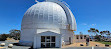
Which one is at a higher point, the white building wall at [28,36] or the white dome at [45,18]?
the white dome at [45,18]

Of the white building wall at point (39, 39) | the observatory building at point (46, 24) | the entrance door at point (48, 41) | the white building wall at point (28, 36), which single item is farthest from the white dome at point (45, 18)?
the white building wall at point (39, 39)

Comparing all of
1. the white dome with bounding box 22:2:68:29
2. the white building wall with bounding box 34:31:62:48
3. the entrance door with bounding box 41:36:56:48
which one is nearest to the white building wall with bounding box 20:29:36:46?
the white dome with bounding box 22:2:68:29

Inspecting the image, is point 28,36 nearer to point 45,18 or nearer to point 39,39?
point 39,39

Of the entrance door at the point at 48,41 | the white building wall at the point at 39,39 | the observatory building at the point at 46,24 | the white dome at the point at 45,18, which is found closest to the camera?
the white building wall at the point at 39,39

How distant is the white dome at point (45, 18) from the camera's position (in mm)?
21125

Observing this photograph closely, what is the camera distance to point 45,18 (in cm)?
2116

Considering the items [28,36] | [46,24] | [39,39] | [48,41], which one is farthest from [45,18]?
[28,36]

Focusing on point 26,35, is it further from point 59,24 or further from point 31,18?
point 59,24

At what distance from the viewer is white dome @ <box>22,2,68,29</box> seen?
21125 mm

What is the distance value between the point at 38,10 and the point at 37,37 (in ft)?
23.6

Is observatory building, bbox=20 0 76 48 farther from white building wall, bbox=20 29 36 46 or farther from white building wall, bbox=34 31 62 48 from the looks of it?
white building wall, bbox=34 31 62 48

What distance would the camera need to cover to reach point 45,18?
833 inches

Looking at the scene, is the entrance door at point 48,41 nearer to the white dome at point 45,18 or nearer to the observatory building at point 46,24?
the observatory building at point 46,24

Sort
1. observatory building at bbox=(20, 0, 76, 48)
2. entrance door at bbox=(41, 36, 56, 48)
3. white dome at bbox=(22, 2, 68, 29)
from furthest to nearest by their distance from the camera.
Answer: white dome at bbox=(22, 2, 68, 29), observatory building at bbox=(20, 0, 76, 48), entrance door at bbox=(41, 36, 56, 48)
